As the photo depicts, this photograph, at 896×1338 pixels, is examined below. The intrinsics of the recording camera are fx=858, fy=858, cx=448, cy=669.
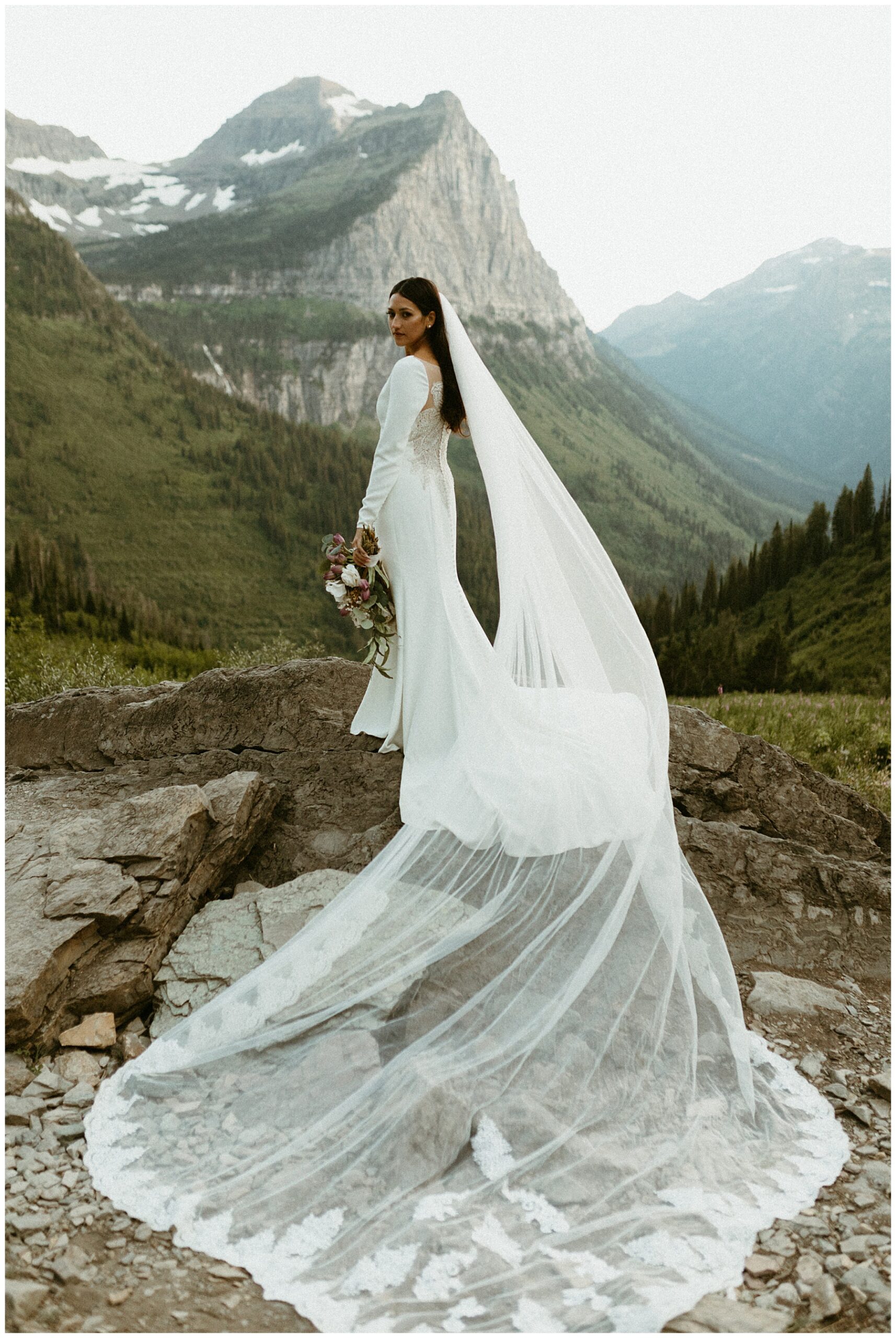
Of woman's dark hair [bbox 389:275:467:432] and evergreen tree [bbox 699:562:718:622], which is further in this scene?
evergreen tree [bbox 699:562:718:622]

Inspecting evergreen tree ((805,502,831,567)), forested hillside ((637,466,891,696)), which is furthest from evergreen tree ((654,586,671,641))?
evergreen tree ((805,502,831,567))

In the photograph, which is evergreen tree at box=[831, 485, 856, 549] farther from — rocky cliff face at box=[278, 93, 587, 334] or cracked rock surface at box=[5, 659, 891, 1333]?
rocky cliff face at box=[278, 93, 587, 334]

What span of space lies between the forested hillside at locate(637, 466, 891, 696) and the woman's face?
14.2m

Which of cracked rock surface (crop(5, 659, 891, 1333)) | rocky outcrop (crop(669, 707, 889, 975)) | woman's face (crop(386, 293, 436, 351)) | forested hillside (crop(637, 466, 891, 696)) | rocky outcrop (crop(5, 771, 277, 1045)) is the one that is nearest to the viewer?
cracked rock surface (crop(5, 659, 891, 1333))

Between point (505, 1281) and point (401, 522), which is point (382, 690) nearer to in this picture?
point (401, 522)

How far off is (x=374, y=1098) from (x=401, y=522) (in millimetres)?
3377

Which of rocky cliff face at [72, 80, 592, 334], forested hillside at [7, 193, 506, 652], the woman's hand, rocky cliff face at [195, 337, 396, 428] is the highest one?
rocky cliff face at [72, 80, 592, 334]

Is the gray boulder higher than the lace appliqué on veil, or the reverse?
the lace appliqué on veil

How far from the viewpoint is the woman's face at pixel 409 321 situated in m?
5.24

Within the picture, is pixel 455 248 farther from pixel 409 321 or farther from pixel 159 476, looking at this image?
pixel 409 321

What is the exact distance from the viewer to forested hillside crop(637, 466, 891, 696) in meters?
22.8

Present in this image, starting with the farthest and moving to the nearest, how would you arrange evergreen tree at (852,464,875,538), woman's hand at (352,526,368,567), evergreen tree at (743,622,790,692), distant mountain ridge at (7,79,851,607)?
1. distant mountain ridge at (7,79,851,607)
2. evergreen tree at (852,464,875,538)
3. evergreen tree at (743,622,790,692)
4. woman's hand at (352,526,368,567)

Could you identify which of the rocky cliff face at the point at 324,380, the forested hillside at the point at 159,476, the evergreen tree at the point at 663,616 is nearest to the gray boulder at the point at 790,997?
the evergreen tree at the point at 663,616

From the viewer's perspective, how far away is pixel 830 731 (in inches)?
395
